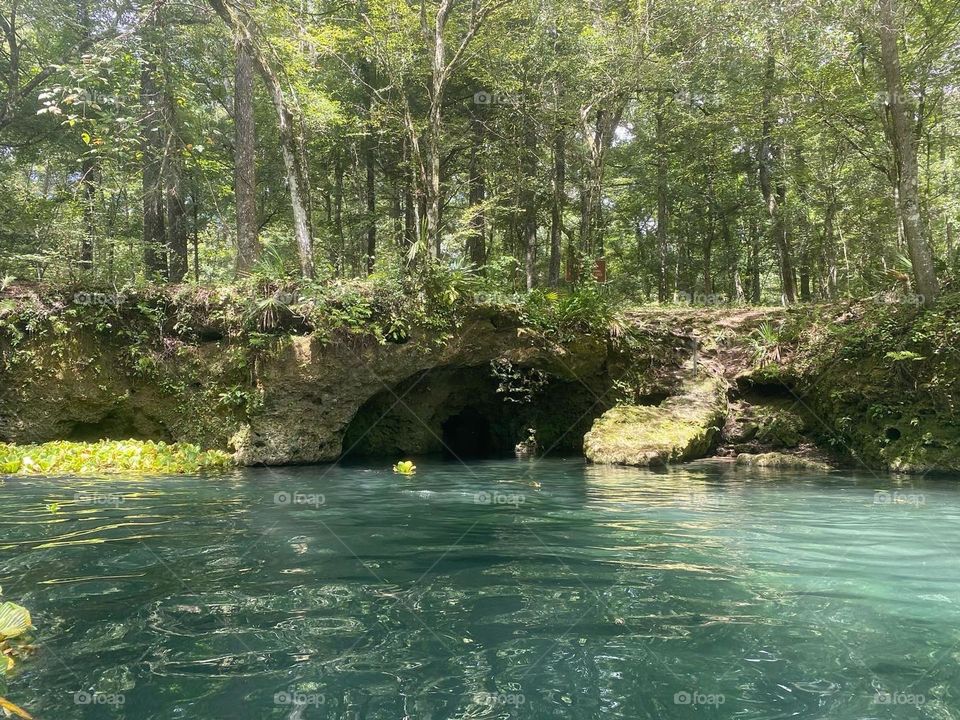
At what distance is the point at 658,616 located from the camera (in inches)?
143

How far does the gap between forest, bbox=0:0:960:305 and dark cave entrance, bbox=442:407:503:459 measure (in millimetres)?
4028

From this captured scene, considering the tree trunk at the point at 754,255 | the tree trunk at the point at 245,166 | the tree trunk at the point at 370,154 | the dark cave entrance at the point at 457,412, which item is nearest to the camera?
the tree trunk at the point at 245,166

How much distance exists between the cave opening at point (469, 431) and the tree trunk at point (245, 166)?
6.89 metres

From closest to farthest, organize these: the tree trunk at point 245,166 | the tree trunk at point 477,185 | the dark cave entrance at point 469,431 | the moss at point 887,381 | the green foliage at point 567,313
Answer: the moss at point 887,381, the tree trunk at point 245,166, the green foliage at point 567,313, the dark cave entrance at point 469,431, the tree trunk at point 477,185

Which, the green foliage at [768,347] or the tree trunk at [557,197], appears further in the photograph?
the tree trunk at [557,197]

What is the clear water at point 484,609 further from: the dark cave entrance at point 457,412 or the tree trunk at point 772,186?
the tree trunk at point 772,186

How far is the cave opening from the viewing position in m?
17.2

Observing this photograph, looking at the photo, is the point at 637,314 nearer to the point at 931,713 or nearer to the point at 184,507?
the point at 184,507

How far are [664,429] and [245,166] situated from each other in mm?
10572

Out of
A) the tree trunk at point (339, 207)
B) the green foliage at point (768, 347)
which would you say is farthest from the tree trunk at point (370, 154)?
the green foliage at point (768, 347)

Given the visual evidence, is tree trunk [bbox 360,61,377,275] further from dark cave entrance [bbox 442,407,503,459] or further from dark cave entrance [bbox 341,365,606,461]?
dark cave entrance [bbox 341,365,606,461]

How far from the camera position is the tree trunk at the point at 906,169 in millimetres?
11391

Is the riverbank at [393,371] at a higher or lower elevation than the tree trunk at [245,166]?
lower

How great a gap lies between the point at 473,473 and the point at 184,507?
509cm
